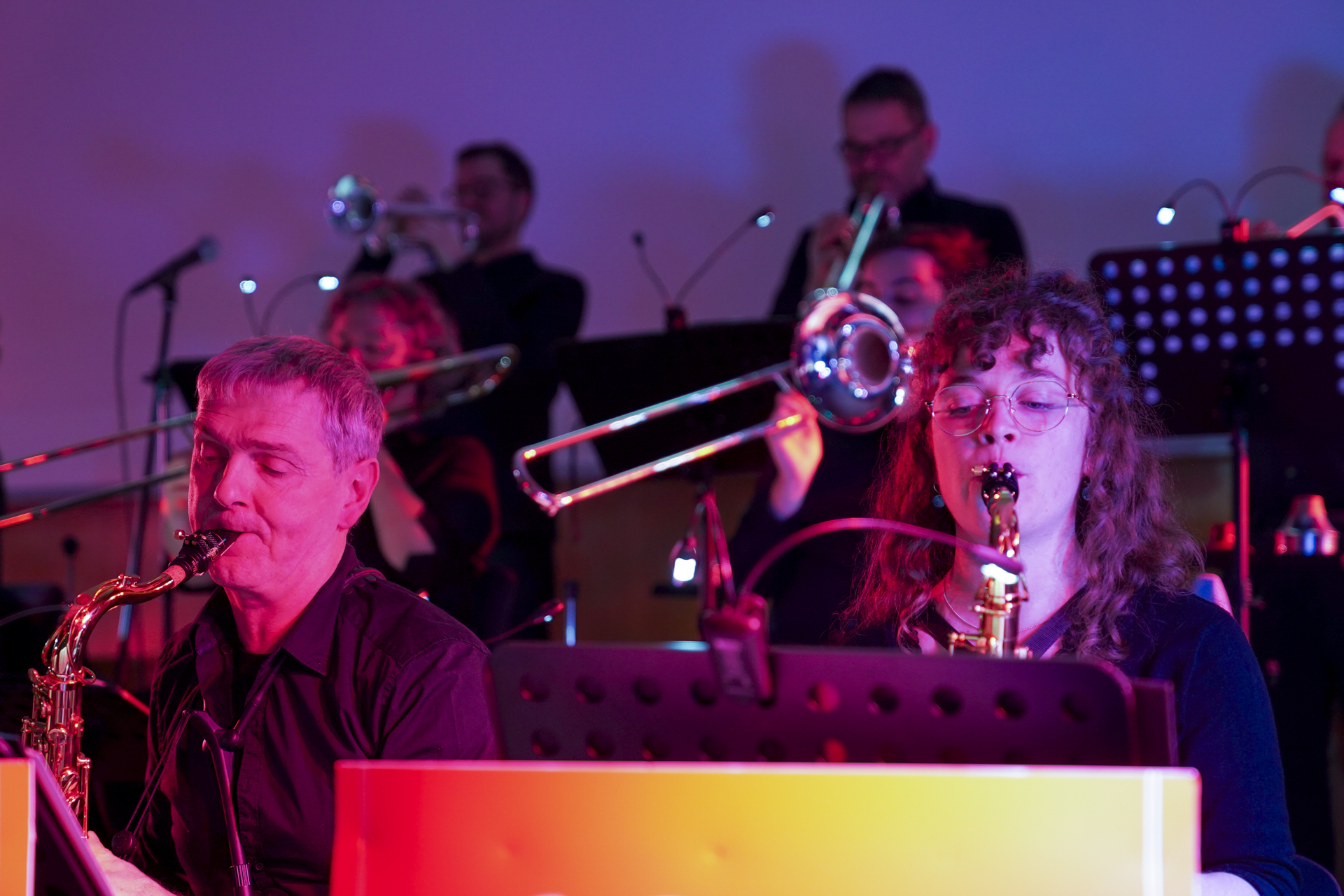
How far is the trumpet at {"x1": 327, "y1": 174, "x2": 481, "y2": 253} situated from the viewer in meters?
4.42

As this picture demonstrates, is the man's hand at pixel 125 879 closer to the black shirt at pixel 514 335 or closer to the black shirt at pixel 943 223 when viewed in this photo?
the black shirt at pixel 514 335

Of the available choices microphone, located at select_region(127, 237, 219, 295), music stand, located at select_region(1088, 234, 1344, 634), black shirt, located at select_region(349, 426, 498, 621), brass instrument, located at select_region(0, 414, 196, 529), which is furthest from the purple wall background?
brass instrument, located at select_region(0, 414, 196, 529)

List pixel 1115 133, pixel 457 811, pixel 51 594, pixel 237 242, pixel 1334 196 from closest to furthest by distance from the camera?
pixel 457 811 → pixel 1334 196 → pixel 51 594 → pixel 1115 133 → pixel 237 242

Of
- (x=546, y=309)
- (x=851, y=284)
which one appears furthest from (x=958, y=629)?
(x=546, y=309)

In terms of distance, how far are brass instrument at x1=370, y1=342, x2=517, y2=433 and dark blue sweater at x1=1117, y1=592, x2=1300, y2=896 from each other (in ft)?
7.62

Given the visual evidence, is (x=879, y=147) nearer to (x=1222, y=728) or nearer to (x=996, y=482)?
(x=996, y=482)

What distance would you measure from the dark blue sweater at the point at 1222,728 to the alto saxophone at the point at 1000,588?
0.51ft

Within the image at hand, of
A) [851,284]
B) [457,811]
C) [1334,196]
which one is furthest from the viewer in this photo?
[851,284]

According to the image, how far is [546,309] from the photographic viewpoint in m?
4.23

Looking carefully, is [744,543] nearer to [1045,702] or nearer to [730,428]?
[730,428]

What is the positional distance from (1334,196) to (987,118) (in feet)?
5.43

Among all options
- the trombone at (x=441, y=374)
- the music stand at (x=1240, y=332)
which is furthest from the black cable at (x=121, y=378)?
the music stand at (x=1240, y=332)

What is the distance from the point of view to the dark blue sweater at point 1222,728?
1.41 meters

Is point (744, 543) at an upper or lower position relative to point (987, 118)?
lower
